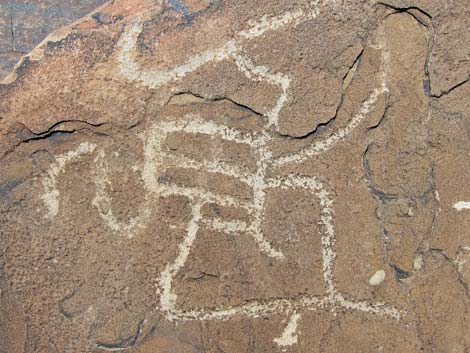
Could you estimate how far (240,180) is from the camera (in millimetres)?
1491

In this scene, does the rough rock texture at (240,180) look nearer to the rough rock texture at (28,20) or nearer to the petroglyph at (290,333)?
the petroglyph at (290,333)

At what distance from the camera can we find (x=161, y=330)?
59.0 inches

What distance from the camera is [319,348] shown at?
1.50 meters

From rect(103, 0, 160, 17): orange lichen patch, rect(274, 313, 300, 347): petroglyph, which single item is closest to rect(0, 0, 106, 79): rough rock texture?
rect(103, 0, 160, 17): orange lichen patch

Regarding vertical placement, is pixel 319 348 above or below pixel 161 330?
below

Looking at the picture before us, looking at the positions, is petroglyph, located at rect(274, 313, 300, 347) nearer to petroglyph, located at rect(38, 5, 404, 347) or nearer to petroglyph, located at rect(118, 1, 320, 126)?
petroglyph, located at rect(38, 5, 404, 347)

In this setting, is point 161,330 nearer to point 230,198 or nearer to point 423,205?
point 230,198

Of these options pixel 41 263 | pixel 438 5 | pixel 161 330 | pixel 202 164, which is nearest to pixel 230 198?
pixel 202 164

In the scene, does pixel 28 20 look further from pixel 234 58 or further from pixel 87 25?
pixel 234 58

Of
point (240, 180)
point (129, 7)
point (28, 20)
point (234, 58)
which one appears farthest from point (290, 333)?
point (28, 20)

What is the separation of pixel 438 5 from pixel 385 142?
1.00ft

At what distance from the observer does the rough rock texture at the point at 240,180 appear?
4.84 feet

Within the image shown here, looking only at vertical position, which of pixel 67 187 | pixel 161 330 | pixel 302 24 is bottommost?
pixel 161 330

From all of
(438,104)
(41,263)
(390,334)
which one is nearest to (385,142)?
(438,104)
